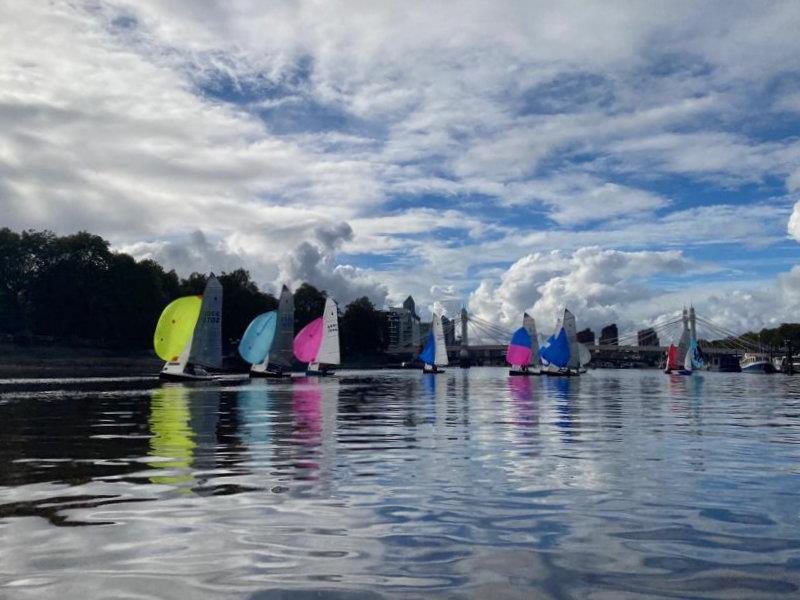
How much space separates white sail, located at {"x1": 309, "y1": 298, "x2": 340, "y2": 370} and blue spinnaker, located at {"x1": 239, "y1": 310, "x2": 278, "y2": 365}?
24.7 ft

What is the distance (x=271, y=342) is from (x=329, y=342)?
8715 millimetres

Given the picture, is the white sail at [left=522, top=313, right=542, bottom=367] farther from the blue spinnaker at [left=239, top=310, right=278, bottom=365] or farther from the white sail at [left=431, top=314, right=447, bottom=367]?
the blue spinnaker at [left=239, top=310, right=278, bottom=365]

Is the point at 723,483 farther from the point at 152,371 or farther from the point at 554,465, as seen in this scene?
the point at 152,371

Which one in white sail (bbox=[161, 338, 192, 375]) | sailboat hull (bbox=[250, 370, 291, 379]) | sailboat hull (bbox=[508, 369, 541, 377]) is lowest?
sailboat hull (bbox=[508, 369, 541, 377])

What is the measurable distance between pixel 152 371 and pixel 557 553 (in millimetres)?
115286

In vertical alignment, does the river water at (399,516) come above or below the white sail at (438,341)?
below

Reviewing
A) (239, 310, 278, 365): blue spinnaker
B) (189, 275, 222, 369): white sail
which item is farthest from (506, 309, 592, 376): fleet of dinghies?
(189, 275, 222, 369): white sail

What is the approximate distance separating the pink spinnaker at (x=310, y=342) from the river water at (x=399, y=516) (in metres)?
71.8

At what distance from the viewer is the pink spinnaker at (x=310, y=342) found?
9266cm

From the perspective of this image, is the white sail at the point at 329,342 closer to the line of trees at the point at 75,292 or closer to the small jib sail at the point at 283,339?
the small jib sail at the point at 283,339

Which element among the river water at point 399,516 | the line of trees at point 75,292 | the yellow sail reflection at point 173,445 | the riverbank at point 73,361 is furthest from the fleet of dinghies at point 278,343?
the river water at point 399,516

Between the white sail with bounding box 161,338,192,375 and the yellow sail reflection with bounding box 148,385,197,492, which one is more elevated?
the white sail with bounding box 161,338,192,375

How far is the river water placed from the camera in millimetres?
7051

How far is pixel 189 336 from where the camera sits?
69.9 meters
